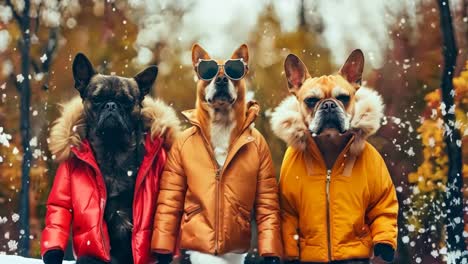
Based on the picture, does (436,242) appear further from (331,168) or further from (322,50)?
(331,168)

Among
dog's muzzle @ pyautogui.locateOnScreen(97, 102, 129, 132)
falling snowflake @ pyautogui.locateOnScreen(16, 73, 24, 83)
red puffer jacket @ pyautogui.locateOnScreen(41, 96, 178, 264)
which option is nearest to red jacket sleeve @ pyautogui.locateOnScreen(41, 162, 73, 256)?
red puffer jacket @ pyautogui.locateOnScreen(41, 96, 178, 264)

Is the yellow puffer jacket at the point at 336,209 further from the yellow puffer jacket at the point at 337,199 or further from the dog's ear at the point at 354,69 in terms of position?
the dog's ear at the point at 354,69

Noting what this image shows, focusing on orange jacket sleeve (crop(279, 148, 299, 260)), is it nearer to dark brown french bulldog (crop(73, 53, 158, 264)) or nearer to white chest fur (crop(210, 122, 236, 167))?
white chest fur (crop(210, 122, 236, 167))

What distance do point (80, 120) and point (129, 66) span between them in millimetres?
2374

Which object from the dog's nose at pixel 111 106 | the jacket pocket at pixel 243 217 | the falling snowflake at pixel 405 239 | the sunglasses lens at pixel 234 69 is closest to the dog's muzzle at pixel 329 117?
the sunglasses lens at pixel 234 69

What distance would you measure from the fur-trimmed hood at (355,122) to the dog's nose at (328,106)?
0.65 feet

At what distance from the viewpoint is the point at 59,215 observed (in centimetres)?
392

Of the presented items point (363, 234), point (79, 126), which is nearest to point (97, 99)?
point (79, 126)

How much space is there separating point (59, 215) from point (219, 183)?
3.40 feet

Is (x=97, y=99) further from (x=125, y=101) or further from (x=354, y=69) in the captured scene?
(x=354, y=69)

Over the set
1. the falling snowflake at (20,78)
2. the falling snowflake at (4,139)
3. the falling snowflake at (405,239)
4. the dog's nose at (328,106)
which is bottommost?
the falling snowflake at (405,239)

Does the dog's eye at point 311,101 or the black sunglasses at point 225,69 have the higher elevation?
the black sunglasses at point 225,69

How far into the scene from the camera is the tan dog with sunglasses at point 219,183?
12.5ft

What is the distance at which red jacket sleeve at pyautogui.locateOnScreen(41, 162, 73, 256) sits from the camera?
385 cm
